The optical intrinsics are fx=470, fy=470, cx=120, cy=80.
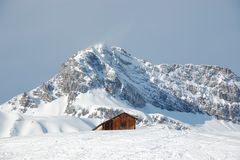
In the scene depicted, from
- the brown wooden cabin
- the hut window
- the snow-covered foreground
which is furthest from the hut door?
the snow-covered foreground

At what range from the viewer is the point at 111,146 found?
44094 mm

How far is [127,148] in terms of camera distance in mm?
42562

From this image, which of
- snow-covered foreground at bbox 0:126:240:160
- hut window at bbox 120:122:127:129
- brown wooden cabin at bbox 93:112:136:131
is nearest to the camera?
snow-covered foreground at bbox 0:126:240:160

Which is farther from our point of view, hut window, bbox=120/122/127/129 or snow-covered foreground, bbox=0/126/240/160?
hut window, bbox=120/122/127/129

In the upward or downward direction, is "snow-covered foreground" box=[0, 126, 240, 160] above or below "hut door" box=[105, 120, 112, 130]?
below

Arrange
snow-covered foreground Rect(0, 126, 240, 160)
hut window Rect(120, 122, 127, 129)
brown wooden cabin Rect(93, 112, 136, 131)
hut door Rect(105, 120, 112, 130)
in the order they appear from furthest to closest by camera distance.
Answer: hut door Rect(105, 120, 112, 130) < brown wooden cabin Rect(93, 112, 136, 131) < hut window Rect(120, 122, 127, 129) < snow-covered foreground Rect(0, 126, 240, 160)

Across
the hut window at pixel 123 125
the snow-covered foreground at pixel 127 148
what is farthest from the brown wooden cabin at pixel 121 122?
the snow-covered foreground at pixel 127 148

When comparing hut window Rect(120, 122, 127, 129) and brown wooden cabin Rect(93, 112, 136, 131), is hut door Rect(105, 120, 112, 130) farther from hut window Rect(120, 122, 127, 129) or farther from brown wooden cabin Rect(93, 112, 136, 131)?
hut window Rect(120, 122, 127, 129)

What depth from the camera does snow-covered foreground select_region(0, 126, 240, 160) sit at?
128ft

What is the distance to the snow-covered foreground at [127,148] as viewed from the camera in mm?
38938

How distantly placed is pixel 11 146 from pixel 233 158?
21.7 m

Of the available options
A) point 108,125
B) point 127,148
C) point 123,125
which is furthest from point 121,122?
point 127,148

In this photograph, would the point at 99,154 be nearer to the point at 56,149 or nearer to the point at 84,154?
the point at 84,154

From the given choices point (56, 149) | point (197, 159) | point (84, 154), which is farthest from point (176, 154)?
point (56, 149)
